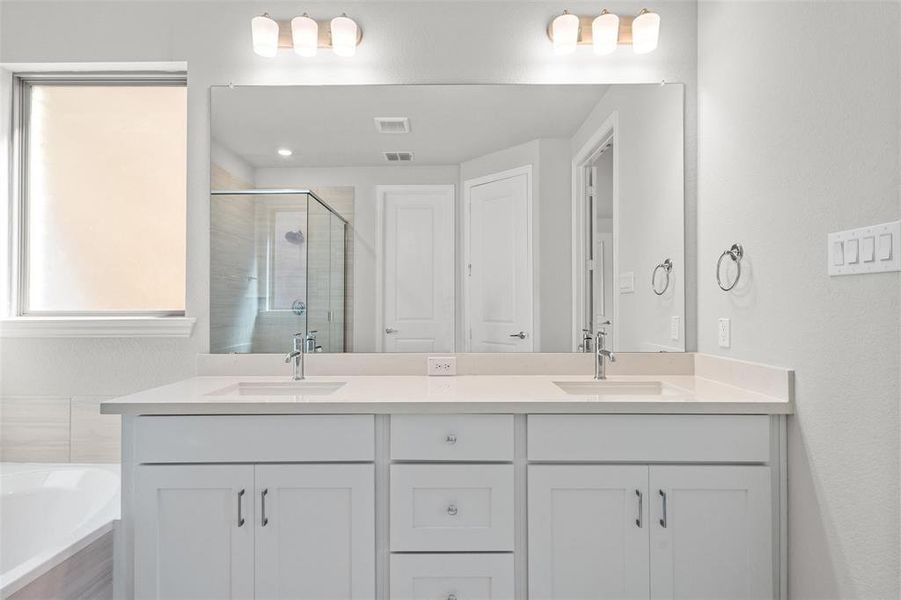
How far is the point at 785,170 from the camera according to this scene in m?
1.51

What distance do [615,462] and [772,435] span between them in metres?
0.48

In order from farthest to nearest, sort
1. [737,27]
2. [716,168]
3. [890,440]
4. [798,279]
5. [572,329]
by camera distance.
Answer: [572,329] < [716,168] < [737,27] < [798,279] < [890,440]

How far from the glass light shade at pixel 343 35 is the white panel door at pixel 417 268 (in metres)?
0.56

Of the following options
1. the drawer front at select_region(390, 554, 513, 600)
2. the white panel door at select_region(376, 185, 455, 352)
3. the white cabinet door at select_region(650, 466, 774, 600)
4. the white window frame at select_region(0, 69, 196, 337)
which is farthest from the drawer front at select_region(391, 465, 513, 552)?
the white window frame at select_region(0, 69, 196, 337)

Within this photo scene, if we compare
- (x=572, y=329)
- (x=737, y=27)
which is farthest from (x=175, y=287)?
(x=737, y=27)

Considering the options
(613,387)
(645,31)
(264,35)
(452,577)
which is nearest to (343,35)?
(264,35)

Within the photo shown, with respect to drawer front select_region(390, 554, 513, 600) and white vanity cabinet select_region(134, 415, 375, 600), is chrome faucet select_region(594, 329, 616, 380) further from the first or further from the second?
white vanity cabinet select_region(134, 415, 375, 600)

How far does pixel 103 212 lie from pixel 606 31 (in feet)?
7.37

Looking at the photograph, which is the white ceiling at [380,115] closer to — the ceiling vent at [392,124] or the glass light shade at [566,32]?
the ceiling vent at [392,124]

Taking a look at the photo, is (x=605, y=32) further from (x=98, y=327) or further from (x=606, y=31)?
(x=98, y=327)

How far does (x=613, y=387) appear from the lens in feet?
6.40

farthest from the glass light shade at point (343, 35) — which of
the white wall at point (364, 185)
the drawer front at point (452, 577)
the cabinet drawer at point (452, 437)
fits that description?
the drawer front at point (452, 577)

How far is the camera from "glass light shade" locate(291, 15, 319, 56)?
203 cm

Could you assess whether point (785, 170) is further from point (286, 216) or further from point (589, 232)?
point (286, 216)
